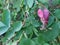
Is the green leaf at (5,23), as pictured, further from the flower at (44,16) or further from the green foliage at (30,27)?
the flower at (44,16)

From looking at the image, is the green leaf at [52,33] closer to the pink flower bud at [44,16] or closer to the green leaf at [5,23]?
the pink flower bud at [44,16]

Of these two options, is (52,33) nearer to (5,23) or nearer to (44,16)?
(44,16)

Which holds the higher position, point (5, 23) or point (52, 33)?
point (5, 23)

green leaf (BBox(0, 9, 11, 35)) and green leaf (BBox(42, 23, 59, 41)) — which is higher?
green leaf (BBox(0, 9, 11, 35))

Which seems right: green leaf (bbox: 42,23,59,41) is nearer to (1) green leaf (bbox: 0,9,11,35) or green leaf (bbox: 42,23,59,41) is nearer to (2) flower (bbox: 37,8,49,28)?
(2) flower (bbox: 37,8,49,28)

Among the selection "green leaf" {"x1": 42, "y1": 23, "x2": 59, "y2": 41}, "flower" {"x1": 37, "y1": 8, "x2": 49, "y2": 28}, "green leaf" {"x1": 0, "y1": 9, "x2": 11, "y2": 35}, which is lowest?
"green leaf" {"x1": 42, "y1": 23, "x2": 59, "y2": 41}

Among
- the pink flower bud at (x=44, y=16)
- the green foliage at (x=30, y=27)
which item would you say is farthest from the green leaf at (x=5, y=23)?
the pink flower bud at (x=44, y=16)

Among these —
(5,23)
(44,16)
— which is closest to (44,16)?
(44,16)

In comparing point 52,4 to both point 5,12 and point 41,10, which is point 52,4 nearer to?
point 41,10

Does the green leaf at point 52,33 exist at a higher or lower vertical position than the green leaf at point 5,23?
lower

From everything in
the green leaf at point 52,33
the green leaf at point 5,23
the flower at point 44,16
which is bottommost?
the green leaf at point 52,33

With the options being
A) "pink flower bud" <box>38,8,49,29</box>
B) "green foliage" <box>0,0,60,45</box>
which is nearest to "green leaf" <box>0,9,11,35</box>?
"green foliage" <box>0,0,60,45</box>

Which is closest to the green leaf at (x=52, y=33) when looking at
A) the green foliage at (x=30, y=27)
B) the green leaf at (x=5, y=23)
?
the green foliage at (x=30, y=27)
